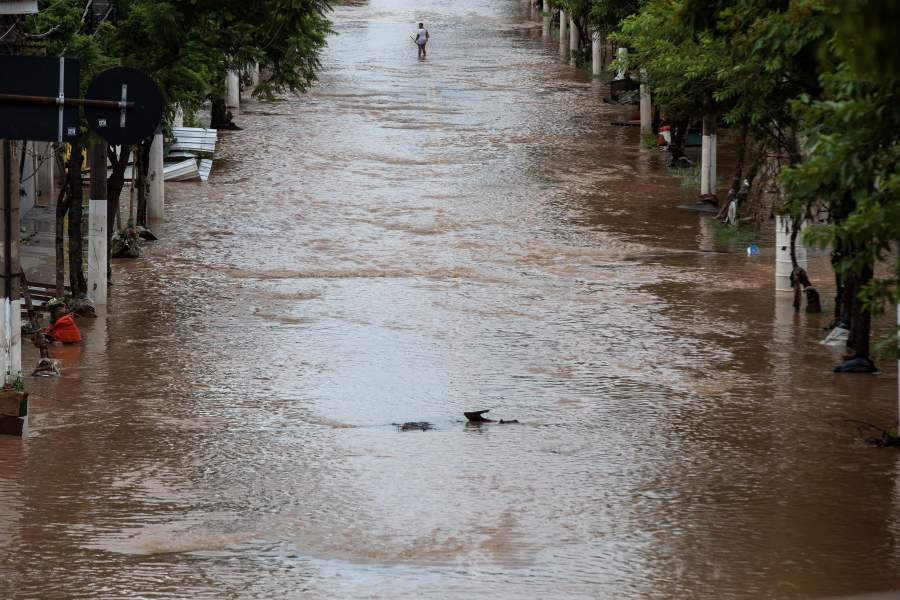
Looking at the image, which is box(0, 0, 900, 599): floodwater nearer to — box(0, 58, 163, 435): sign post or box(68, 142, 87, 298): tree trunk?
box(68, 142, 87, 298): tree trunk

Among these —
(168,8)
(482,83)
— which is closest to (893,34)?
(168,8)

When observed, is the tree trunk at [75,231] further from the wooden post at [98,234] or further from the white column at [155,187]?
the white column at [155,187]

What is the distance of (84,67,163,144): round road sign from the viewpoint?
40.9 feet

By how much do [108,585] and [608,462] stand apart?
16.2 ft

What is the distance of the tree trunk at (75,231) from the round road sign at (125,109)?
6313 mm

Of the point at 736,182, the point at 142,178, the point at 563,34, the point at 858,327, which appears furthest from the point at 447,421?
the point at 563,34

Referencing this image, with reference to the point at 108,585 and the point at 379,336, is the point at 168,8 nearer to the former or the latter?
the point at 379,336

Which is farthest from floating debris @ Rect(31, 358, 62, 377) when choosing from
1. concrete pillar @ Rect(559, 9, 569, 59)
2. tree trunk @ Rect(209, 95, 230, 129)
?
concrete pillar @ Rect(559, 9, 569, 59)

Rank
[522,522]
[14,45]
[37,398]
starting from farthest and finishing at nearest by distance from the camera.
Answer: [14,45] < [37,398] < [522,522]

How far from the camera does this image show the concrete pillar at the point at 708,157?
29.0 meters

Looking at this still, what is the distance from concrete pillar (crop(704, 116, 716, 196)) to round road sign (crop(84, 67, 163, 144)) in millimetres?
17565

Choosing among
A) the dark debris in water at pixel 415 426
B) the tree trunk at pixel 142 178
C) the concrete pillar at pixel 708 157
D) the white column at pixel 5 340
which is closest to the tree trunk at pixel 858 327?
the dark debris in water at pixel 415 426

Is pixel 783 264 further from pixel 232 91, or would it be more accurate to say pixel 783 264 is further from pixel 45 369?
pixel 232 91

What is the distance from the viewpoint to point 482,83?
48094 millimetres
